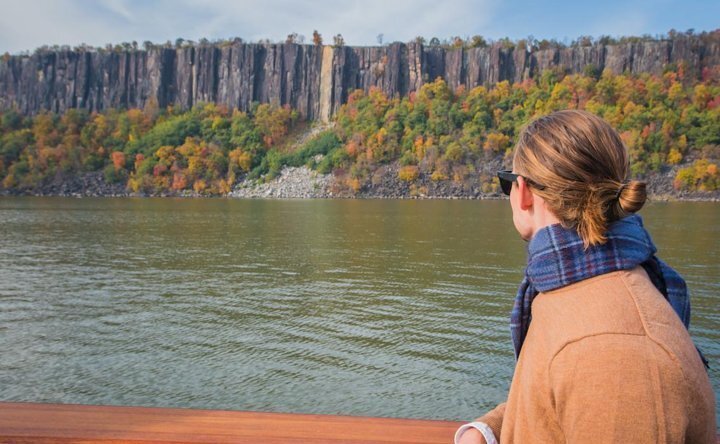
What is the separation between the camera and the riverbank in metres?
91.8

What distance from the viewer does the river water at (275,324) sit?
8.65m

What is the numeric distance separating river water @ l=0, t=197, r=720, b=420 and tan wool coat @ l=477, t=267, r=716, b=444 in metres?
6.62

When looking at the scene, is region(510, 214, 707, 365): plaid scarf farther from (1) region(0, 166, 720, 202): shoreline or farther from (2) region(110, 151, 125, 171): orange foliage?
(2) region(110, 151, 125, 171): orange foliage

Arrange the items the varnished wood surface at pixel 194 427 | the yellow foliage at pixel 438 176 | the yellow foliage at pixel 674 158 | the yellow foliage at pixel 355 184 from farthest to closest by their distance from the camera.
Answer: the yellow foliage at pixel 355 184 → the yellow foliage at pixel 438 176 → the yellow foliage at pixel 674 158 → the varnished wood surface at pixel 194 427

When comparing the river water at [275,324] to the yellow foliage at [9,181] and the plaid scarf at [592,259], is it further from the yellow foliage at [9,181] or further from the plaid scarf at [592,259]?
the yellow foliage at [9,181]

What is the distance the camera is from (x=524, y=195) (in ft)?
5.55

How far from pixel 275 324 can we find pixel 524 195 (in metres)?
11.4

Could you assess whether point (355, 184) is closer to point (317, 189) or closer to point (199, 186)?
point (317, 189)

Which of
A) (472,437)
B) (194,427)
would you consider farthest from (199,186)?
(472,437)

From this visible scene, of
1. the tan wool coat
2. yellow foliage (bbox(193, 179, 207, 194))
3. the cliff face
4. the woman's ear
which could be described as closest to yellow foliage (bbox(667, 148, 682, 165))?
the cliff face

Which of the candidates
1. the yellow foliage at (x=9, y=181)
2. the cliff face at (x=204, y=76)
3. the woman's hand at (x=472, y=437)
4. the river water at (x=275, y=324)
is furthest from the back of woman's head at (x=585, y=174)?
the cliff face at (x=204, y=76)

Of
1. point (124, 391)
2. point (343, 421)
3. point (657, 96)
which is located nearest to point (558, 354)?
point (343, 421)

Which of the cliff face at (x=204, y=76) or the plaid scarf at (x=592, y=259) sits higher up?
the cliff face at (x=204, y=76)

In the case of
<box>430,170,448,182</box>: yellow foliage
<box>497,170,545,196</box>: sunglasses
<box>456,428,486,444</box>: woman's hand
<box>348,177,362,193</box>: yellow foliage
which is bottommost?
<box>456,428,486,444</box>: woman's hand
